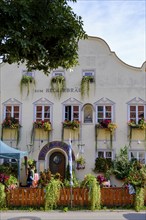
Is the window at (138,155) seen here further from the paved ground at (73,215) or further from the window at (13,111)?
the paved ground at (73,215)

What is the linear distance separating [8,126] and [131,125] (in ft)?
25.6

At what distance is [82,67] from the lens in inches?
946

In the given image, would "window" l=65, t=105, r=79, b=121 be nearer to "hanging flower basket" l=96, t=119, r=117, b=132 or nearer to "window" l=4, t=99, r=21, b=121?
"hanging flower basket" l=96, t=119, r=117, b=132

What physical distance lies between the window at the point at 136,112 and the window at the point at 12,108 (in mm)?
7290

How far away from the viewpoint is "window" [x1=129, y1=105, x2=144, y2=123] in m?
23.1

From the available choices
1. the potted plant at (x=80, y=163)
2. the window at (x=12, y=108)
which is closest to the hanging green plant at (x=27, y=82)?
the window at (x=12, y=108)

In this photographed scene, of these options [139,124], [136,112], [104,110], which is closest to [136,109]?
[136,112]

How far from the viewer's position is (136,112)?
76.4 feet

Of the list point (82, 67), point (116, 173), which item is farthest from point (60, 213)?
point (82, 67)

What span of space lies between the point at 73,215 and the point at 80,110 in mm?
10912

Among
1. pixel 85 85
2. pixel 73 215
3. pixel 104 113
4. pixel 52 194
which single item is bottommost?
pixel 73 215

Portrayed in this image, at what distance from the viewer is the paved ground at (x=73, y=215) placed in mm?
12727

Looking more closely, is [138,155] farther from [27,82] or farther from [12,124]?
[27,82]

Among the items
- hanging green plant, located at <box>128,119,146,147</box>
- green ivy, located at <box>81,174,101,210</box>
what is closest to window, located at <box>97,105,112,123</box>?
hanging green plant, located at <box>128,119,146,147</box>
